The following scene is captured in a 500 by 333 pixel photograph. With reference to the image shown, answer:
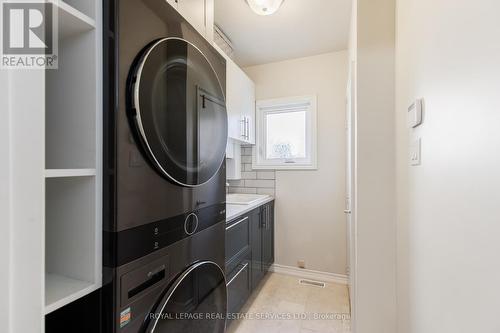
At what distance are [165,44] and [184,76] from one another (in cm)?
13

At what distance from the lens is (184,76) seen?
0.91 m

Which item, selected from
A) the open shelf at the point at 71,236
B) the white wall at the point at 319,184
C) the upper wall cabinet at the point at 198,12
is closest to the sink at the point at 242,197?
the white wall at the point at 319,184

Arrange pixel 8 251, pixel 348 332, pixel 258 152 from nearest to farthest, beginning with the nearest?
pixel 8 251
pixel 348 332
pixel 258 152

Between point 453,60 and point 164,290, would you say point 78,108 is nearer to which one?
point 164,290

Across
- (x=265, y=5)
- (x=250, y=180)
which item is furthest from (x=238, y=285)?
(x=265, y=5)

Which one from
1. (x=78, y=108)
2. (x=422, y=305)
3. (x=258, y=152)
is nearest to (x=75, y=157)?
(x=78, y=108)

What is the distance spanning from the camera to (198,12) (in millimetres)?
1197

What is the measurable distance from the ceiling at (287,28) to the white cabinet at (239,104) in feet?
0.95

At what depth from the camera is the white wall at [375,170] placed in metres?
1.33

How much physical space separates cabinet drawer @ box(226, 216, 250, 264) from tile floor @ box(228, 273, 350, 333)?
556mm

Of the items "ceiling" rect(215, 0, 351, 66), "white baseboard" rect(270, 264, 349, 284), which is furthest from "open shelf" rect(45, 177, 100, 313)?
"white baseboard" rect(270, 264, 349, 284)

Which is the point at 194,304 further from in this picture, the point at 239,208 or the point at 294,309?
the point at 294,309

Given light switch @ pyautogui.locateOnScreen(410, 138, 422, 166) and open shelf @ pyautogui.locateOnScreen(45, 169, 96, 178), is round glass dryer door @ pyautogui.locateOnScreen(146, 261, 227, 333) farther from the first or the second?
light switch @ pyautogui.locateOnScreen(410, 138, 422, 166)

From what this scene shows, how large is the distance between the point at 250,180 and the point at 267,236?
0.70 meters
